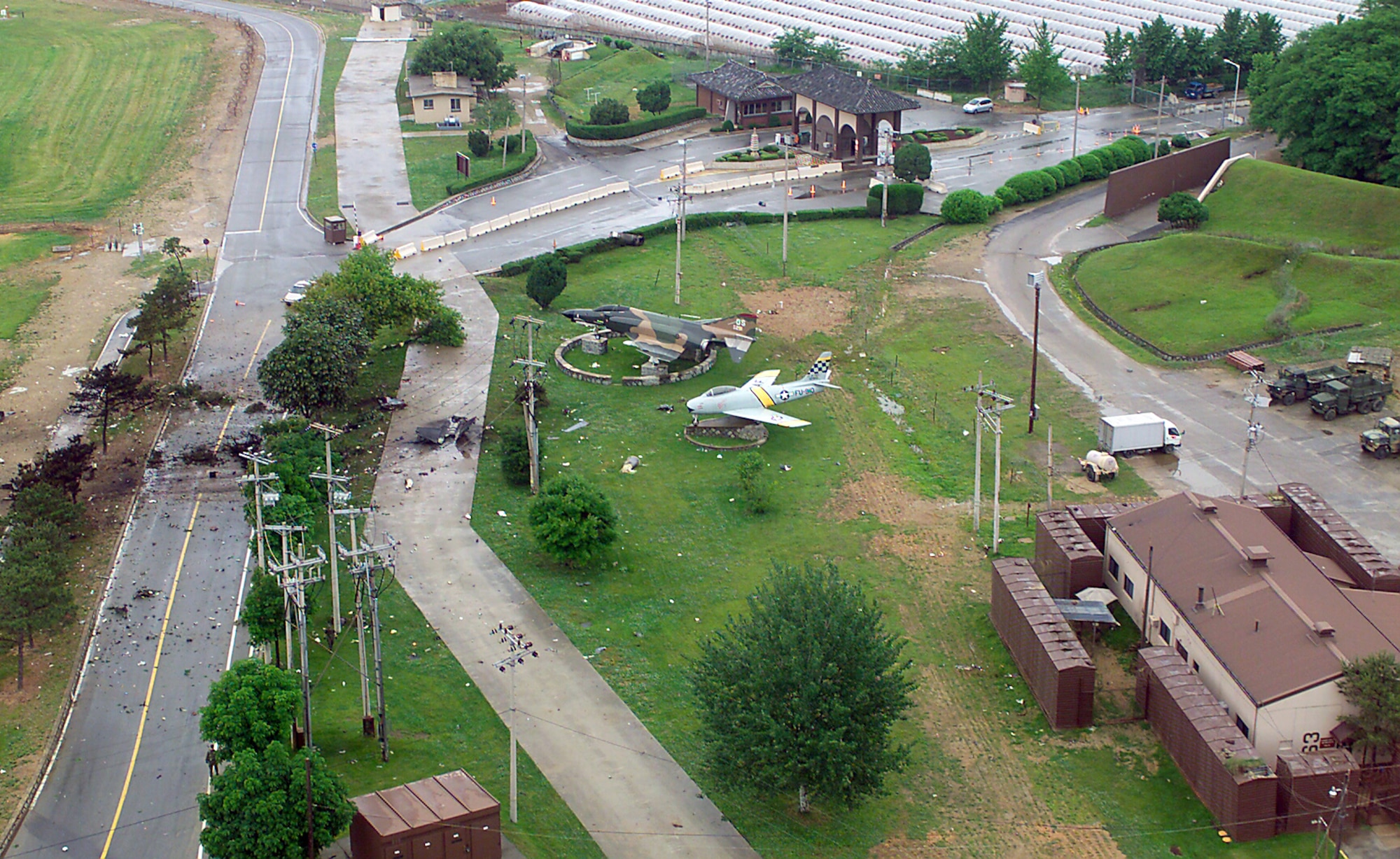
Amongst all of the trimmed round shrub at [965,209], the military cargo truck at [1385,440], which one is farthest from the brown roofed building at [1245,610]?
the trimmed round shrub at [965,209]

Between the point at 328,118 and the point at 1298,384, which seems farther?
the point at 328,118

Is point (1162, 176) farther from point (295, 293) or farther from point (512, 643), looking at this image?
point (512, 643)

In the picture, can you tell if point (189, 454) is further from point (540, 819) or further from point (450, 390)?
point (540, 819)

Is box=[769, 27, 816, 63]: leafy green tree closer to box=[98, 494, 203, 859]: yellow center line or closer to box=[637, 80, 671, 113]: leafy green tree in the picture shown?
box=[637, 80, 671, 113]: leafy green tree

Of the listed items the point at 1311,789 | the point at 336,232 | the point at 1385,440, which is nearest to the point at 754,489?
the point at 1311,789

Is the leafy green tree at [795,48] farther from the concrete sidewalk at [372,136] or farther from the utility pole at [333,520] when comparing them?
the utility pole at [333,520]
